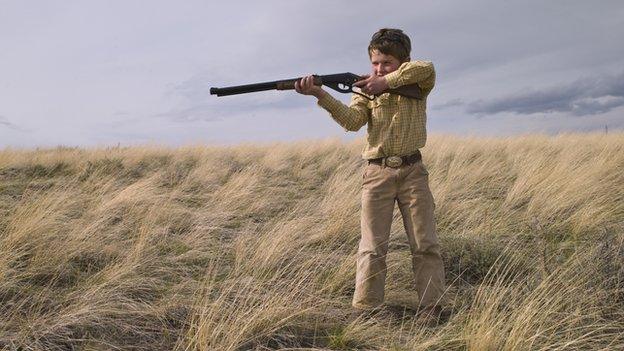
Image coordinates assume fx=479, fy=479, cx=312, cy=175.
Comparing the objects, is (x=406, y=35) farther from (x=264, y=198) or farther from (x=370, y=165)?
(x=264, y=198)

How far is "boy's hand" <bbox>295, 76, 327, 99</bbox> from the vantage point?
291cm

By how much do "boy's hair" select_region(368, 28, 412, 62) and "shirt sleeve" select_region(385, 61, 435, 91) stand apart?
117 mm

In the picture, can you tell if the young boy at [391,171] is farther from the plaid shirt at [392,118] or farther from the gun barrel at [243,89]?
the gun barrel at [243,89]

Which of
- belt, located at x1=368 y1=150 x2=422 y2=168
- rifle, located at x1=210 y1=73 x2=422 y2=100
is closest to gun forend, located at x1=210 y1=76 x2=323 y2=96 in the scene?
rifle, located at x1=210 y1=73 x2=422 y2=100

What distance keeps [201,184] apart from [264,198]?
1929 millimetres

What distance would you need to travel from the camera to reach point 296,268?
3719mm

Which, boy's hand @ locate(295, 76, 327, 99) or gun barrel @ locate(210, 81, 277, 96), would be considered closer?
boy's hand @ locate(295, 76, 327, 99)

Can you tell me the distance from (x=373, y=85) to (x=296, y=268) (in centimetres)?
159

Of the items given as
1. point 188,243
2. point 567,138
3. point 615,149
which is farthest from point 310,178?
point 567,138

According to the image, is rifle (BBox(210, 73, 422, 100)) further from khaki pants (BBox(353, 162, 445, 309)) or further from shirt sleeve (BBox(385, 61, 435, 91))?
khaki pants (BBox(353, 162, 445, 309))

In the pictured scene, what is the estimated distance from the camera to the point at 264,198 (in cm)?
655

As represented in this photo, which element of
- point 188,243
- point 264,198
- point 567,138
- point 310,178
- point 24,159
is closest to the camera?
point 188,243

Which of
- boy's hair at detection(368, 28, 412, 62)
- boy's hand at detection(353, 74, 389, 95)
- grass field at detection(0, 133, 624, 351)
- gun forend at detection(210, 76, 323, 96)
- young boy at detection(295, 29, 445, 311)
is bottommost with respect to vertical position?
grass field at detection(0, 133, 624, 351)

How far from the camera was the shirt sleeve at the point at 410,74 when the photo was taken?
110 inches
